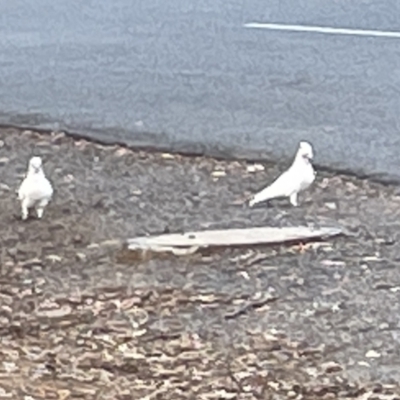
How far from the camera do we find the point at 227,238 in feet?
18.6

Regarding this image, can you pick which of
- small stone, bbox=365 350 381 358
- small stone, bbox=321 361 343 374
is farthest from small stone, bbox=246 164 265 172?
small stone, bbox=321 361 343 374

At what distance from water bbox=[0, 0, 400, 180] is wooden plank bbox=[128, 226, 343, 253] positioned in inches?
50.5

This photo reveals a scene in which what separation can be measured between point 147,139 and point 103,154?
1.42ft

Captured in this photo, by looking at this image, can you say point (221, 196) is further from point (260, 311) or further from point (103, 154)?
point (260, 311)

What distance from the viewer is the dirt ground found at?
4223mm

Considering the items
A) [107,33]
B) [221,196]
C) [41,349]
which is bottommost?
[41,349]

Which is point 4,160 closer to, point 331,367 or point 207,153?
point 207,153

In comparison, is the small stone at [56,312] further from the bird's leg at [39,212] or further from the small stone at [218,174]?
the small stone at [218,174]

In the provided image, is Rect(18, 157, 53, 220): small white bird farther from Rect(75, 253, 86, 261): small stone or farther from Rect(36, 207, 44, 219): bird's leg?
Rect(75, 253, 86, 261): small stone

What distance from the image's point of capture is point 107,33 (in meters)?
11.6

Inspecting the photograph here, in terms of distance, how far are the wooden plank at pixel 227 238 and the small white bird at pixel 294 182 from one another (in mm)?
371

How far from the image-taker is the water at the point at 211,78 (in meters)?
7.80

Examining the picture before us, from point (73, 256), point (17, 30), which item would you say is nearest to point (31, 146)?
point (73, 256)

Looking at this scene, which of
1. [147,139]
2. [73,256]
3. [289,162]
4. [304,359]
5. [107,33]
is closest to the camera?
[304,359]
